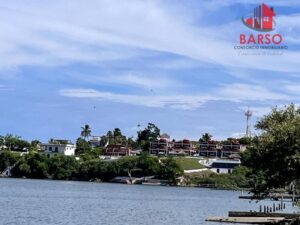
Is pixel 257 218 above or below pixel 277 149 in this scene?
below

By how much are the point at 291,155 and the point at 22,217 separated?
3036 centimetres

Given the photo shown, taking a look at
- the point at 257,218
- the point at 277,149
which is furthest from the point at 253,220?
the point at 277,149

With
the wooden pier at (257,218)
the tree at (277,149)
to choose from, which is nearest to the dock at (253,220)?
the wooden pier at (257,218)

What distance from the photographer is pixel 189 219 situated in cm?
7250

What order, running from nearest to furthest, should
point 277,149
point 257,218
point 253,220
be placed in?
point 277,149 → point 253,220 → point 257,218

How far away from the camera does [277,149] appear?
50844 millimetres

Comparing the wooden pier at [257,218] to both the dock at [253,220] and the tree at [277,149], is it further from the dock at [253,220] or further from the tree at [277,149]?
the tree at [277,149]

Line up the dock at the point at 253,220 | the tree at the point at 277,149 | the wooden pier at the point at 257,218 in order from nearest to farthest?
the tree at the point at 277,149 < the wooden pier at the point at 257,218 < the dock at the point at 253,220

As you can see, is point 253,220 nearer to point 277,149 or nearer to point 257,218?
point 257,218

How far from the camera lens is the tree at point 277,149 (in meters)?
49.7

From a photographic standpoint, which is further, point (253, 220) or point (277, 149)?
point (253, 220)

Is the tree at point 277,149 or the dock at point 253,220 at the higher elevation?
the tree at point 277,149

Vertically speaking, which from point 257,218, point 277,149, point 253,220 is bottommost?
point 253,220

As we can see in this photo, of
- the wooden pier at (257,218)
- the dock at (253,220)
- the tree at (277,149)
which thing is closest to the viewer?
the tree at (277,149)
